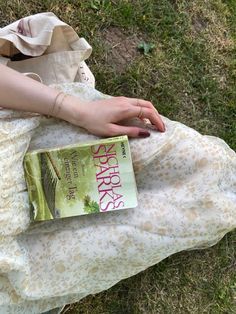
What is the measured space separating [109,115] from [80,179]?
147mm

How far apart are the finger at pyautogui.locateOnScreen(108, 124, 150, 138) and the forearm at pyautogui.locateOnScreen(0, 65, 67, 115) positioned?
14cm

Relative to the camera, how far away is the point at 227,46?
77.9 inches

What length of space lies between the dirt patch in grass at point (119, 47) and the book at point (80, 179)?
2.60 ft

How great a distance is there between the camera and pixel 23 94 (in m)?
1.12

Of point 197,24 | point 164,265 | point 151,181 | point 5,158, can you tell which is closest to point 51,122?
point 5,158

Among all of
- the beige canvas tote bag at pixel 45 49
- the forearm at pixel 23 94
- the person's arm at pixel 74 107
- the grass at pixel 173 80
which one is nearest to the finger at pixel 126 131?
the person's arm at pixel 74 107

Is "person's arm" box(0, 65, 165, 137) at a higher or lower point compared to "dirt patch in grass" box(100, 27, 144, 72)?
higher

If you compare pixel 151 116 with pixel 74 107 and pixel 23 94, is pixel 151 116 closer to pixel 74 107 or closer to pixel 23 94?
pixel 74 107

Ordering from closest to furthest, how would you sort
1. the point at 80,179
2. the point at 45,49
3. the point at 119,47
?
the point at 80,179 < the point at 45,49 < the point at 119,47

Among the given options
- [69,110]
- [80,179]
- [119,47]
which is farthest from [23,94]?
[119,47]

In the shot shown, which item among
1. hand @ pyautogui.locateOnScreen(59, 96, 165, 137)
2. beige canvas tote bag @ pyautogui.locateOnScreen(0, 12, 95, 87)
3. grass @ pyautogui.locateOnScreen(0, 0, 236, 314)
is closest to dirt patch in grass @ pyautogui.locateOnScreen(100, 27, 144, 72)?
grass @ pyautogui.locateOnScreen(0, 0, 236, 314)

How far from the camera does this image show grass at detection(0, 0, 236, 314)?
1.80 metres

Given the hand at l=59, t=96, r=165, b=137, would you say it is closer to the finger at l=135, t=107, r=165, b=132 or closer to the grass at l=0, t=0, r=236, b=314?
the finger at l=135, t=107, r=165, b=132

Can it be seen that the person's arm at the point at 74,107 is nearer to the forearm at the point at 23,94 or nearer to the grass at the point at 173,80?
the forearm at the point at 23,94
